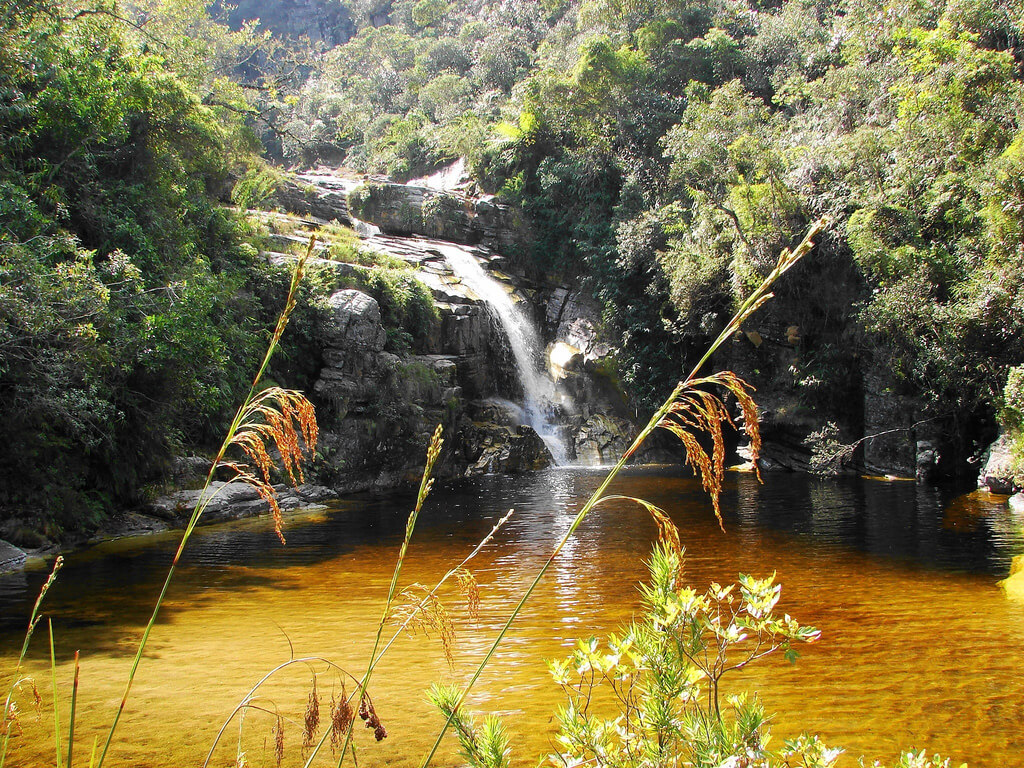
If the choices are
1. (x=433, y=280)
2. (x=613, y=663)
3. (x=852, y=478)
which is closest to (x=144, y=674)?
(x=613, y=663)

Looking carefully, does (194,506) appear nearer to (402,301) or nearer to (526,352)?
(402,301)

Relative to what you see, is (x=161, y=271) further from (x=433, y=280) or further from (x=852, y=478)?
(x=852, y=478)

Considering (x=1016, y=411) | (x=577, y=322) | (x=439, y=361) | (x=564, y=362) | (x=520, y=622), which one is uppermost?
(x=577, y=322)

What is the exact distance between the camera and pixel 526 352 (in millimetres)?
23609

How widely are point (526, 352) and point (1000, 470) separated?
47.0ft

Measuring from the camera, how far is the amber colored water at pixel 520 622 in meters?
3.63

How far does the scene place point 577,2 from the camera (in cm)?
3900

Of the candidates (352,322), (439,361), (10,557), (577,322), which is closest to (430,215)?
(577,322)

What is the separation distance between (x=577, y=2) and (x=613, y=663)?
44.0 m

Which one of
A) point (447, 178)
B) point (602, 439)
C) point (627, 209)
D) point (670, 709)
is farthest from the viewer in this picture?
point (447, 178)

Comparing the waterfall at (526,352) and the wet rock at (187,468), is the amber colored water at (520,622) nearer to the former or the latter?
the wet rock at (187,468)

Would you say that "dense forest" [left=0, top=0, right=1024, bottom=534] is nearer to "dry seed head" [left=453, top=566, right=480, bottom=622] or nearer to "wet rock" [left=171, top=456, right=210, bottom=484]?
"wet rock" [left=171, top=456, right=210, bottom=484]

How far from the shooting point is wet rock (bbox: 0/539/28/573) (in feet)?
26.3

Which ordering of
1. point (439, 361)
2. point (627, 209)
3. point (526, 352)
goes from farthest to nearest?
point (627, 209)
point (526, 352)
point (439, 361)
